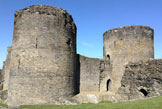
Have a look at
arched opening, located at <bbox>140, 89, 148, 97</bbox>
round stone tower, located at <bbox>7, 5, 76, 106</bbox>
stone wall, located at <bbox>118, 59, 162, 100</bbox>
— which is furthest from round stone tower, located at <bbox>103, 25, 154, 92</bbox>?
round stone tower, located at <bbox>7, 5, 76, 106</bbox>

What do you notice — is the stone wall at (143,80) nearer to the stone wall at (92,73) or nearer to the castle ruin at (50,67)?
the castle ruin at (50,67)

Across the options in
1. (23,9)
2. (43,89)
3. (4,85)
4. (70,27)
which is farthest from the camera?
(4,85)

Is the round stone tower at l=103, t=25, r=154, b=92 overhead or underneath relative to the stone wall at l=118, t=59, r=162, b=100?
overhead

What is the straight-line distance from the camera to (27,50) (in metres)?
11.1

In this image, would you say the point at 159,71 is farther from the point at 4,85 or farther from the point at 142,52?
the point at 4,85

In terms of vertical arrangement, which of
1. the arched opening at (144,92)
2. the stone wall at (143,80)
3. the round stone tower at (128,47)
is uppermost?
the round stone tower at (128,47)

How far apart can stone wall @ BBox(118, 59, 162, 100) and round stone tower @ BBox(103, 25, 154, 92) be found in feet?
6.83

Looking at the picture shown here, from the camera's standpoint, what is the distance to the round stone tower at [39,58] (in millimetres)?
10812

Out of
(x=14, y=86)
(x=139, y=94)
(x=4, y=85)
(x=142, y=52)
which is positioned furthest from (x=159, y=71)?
(x=4, y=85)

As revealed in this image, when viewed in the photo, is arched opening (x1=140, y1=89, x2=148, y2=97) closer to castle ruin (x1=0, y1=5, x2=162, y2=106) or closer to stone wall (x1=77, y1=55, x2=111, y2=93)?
castle ruin (x1=0, y1=5, x2=162, y2=106)

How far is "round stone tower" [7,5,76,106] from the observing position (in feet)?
35.5

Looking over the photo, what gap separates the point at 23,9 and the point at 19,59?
3736 mm

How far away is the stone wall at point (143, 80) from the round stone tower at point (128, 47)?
208 centimetres

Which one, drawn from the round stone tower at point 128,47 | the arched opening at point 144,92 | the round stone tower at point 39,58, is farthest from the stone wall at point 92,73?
the arched opening at point 144,92
